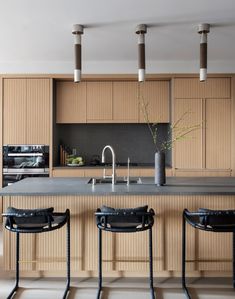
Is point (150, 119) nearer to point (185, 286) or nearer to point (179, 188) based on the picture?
point (179, 188)

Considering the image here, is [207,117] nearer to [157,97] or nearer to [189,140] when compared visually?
[189,140]

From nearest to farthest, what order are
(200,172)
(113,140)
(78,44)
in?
(78,44), (200,172), (113,140)

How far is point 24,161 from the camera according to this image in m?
4.79

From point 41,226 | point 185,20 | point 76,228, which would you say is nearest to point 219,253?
point 76,228

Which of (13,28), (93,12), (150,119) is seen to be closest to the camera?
(93,12)

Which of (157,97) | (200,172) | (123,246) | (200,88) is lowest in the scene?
(123,246)

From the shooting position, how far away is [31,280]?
2.83 meters

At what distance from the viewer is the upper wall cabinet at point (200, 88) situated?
4715 millimetres

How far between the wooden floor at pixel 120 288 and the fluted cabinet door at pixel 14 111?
239 cm

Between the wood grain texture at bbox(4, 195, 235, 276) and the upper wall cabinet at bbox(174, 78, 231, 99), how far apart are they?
2.41m

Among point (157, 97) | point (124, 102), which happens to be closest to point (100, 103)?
point (124, 102)

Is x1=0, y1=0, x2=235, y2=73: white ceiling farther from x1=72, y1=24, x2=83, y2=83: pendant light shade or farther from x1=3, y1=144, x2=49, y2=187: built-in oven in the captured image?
x1=3, y1=144, x2=49, y2=187: built-in oven

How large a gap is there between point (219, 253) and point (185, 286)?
451 millimetres

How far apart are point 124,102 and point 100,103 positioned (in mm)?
390
